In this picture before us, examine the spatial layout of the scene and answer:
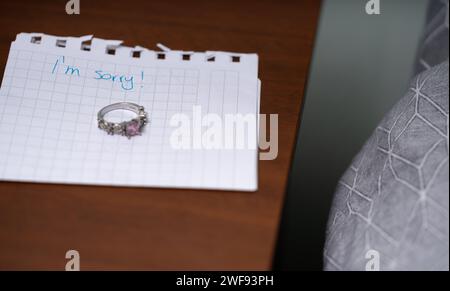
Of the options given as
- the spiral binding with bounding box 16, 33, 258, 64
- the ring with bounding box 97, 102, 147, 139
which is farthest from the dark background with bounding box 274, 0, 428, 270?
the ring with bounding box 97, 102, 147, 139

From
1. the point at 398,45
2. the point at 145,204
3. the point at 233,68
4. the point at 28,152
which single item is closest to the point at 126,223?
the point at 145,204

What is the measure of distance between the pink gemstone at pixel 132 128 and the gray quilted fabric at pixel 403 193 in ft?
0.71

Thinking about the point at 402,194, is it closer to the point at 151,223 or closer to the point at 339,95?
the point at 151,223

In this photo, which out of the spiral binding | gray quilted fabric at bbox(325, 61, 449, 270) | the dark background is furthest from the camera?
the dark background

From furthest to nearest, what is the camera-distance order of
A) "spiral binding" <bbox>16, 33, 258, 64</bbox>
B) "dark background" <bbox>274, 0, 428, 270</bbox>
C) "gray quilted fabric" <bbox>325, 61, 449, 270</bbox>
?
"dark background" <bbox>274, 0, 428, 270</bbox> < "spiral binding" <bbox>16, 33, 258, 64</bbox> < "gray quilted fabric" <bbox>325, 61, 449, 270</bbox>

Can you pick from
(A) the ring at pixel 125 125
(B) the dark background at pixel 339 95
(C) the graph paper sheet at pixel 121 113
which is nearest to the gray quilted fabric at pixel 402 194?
(C) the graph paper sheet at pixel 121 113

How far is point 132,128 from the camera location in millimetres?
502

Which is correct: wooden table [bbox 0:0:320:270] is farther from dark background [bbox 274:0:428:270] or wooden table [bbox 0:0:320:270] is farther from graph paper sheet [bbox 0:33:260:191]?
dark background [bbox 274:0:428:270]

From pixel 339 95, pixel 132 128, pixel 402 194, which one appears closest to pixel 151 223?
pixel 132 128

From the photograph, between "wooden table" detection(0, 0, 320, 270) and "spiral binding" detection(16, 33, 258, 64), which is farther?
"spiral binding" detection(16, 33, 258, 64)

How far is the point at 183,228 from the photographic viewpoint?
44 cm

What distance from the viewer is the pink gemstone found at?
19.8 inches

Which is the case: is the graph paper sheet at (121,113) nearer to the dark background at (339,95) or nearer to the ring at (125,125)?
the ring at (125,125)
